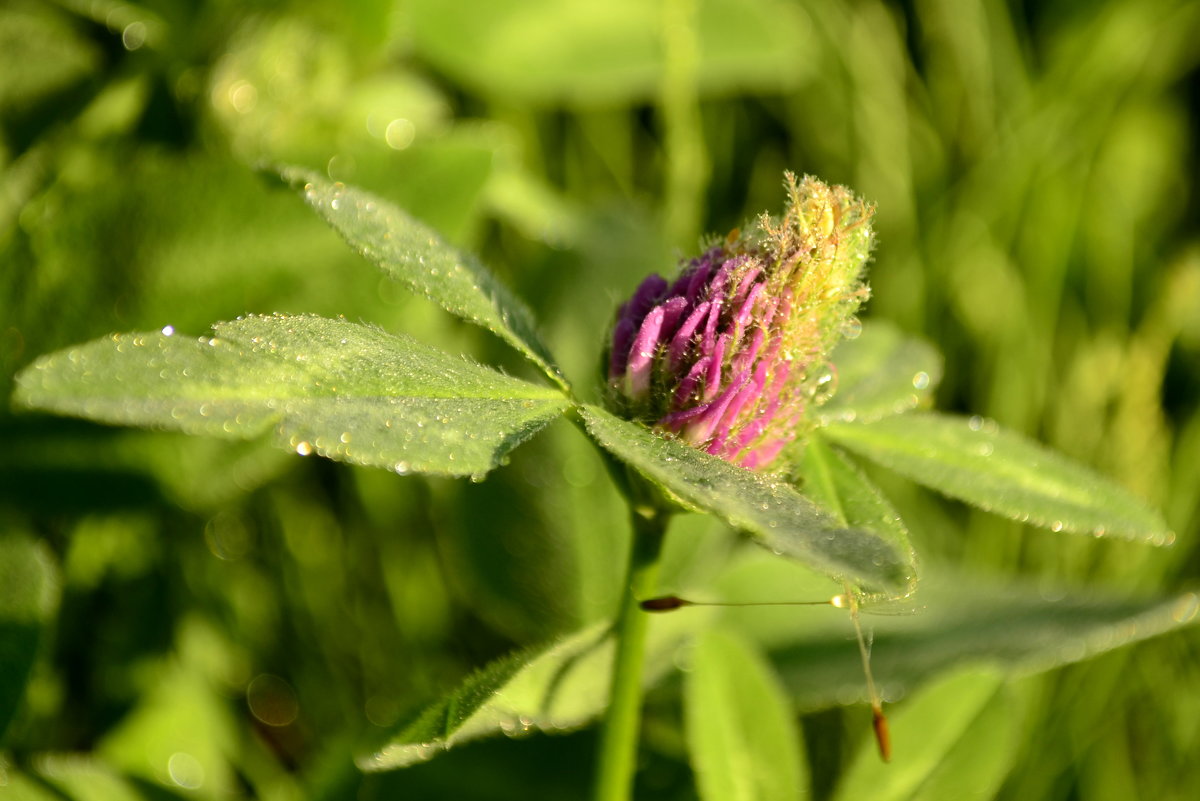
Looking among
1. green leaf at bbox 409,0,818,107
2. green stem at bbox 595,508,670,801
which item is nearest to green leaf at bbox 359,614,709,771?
green stem at bbox 595,508,670,801

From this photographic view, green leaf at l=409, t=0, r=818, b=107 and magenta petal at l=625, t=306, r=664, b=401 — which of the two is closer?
magenta petal at l=625, t=306, r=664, b=401

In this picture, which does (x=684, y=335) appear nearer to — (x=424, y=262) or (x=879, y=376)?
(x=424, y=262)

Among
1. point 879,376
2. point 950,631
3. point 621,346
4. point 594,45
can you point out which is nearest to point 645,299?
point 621,346

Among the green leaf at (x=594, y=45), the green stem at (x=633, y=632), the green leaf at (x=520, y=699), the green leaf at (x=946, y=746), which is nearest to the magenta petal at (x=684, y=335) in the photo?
the green stem at (x=633, y=632)

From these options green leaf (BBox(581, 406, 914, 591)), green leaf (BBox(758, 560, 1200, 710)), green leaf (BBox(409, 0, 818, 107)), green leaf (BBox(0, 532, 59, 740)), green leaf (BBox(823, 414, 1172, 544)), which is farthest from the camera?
green leaf (BBox(409, 0, 818, 107))

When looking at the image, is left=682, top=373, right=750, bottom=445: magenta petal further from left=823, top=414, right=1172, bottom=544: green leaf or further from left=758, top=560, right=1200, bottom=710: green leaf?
left=758, top=560, right=1200, bottom=710: green leaf

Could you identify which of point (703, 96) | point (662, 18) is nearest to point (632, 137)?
point (703, 96)
